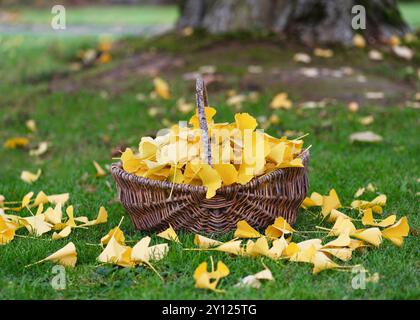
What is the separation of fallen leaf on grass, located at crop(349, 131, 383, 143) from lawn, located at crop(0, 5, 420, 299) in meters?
0.05

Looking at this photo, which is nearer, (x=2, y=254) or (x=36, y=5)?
(x=2, y=254)

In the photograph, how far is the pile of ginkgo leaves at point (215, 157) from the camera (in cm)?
298

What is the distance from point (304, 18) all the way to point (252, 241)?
438 centimetres

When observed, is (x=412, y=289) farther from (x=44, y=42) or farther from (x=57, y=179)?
(x=44, y=42)

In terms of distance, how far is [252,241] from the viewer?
114 inches

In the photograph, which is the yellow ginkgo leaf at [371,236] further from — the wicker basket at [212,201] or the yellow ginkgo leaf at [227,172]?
the yellow ginkgo leaf at [227,172]

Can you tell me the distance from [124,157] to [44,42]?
22.3 feet

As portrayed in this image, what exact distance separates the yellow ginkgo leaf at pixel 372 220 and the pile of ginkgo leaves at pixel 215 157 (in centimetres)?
42

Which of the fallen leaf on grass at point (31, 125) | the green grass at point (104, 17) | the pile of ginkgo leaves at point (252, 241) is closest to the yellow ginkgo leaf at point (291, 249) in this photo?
the pile of ginkgo leaves at point (252, 241)

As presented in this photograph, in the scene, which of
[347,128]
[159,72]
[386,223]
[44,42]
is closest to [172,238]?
[386,223]

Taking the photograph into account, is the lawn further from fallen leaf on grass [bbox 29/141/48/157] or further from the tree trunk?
the tree trunk

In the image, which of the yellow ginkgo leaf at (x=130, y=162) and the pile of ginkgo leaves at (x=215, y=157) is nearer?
the pile of ginkgo leaves at (x=215, y=157)

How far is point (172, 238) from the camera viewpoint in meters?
3.03
